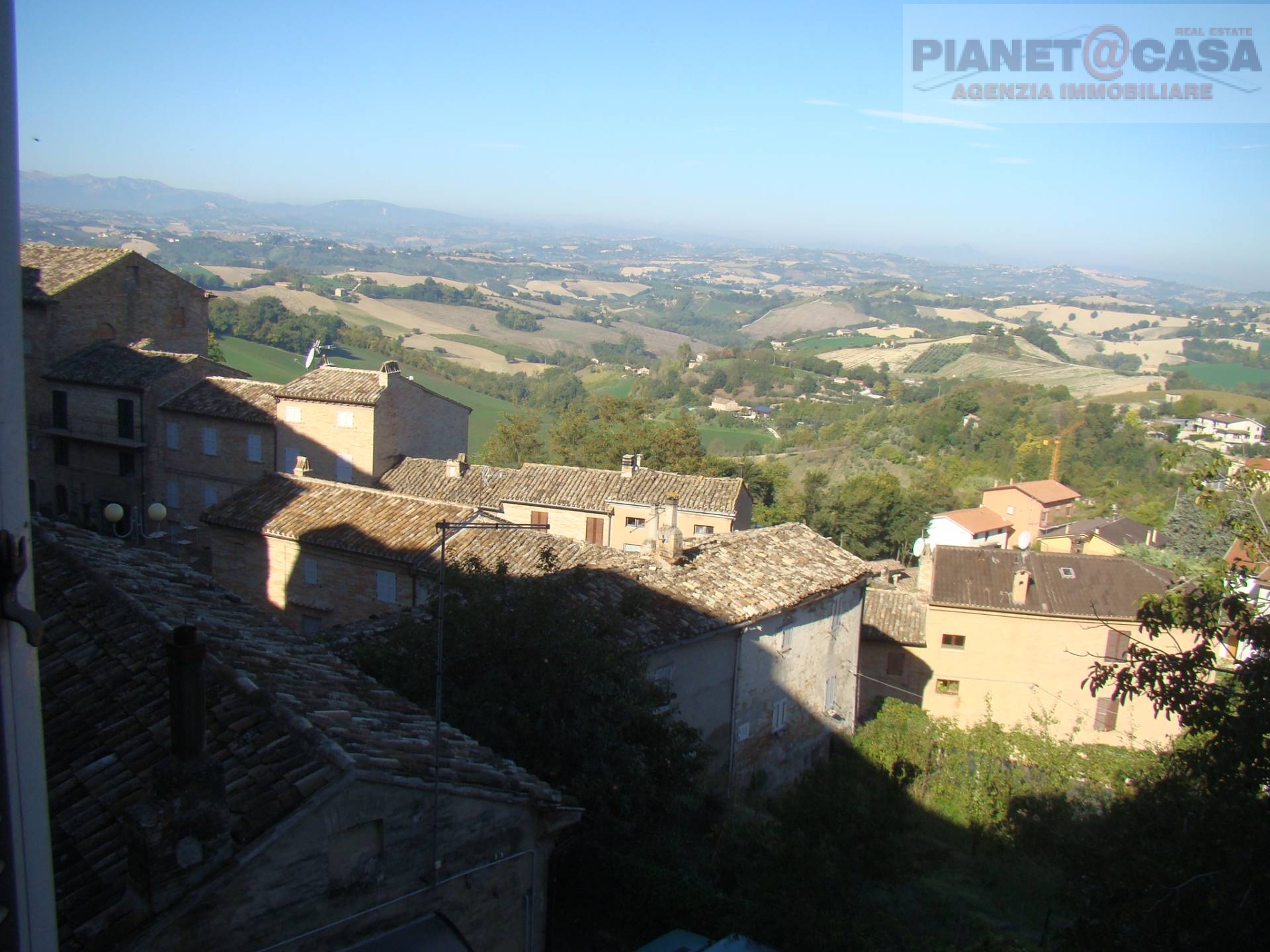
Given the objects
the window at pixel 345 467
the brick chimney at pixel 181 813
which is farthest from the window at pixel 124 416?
the brick chimney at pixel 181 813

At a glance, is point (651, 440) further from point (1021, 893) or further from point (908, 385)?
point (908, 385)

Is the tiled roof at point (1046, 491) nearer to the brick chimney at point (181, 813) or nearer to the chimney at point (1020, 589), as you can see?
the chimney at point (1020, 589)

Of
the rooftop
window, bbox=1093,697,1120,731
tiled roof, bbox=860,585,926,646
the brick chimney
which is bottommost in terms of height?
window, bbox=1093,697,1120,731

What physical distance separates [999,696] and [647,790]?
60.3ft

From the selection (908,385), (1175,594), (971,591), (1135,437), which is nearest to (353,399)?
(971,591)

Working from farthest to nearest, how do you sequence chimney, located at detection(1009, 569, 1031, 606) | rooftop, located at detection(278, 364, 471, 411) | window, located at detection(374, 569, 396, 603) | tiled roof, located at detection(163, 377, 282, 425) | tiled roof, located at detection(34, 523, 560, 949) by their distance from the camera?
tiled roof, located at detection(163, 377, 282, 425) → rooftop, located at detection(278, 364, 471, 411) → chimney, located at detection(1009, 569, 1031, 606) → window, located at detection(374, 569, 396, 603) → tiled roof, located at detection(34, 523, 560, 949)

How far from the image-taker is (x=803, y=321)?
15300cm

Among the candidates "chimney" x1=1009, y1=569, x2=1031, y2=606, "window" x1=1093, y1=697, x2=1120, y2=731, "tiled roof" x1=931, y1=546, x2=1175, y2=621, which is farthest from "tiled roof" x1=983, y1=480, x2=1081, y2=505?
"window" x1=1093, y1=697, x2=1120, y2=731

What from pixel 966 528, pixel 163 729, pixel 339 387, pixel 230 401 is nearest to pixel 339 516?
pixel 339 387

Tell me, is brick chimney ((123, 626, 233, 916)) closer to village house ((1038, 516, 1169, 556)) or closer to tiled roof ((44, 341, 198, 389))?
tiled roof ((44, 341, 198, 389))

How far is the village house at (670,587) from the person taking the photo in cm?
1536

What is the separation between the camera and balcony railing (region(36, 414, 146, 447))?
95.9 feet

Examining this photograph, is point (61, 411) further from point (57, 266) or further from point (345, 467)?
point (345, 467)

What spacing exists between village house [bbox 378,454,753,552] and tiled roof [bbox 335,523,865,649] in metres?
7.67
